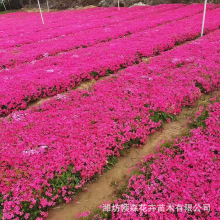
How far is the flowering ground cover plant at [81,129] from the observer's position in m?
5.81

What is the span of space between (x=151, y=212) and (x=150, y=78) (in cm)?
749

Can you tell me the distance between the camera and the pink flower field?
209 inches

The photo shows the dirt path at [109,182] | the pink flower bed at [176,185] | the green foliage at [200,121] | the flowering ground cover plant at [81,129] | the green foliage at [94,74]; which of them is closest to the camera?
the pink flower bed at [176,185]

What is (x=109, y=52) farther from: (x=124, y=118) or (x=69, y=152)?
(x=69, y=152)

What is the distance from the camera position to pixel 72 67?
13703 mm

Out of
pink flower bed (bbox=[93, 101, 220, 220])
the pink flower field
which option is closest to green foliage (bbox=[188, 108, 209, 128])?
the pink flower field

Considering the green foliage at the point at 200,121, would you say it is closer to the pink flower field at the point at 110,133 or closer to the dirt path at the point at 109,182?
the pink flower field at the point at 110,133

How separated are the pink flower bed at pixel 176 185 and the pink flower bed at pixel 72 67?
24.1 feet

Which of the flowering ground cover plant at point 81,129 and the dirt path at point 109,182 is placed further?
the flowering ground cover plant at point 81,129

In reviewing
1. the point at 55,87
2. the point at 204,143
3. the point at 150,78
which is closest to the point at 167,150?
the point at 204,143

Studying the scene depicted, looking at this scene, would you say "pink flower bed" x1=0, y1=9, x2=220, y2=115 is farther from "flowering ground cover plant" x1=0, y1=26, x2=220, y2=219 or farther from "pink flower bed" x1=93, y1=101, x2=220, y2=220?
"pink flower bed" x1=93, y1=101, x2=220, y2=220

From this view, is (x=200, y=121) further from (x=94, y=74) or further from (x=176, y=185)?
(x=94, y=74)

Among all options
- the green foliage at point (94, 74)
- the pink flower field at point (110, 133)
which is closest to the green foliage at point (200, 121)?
the pink flower field at point (110, 133)

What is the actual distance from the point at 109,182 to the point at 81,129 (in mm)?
2299
